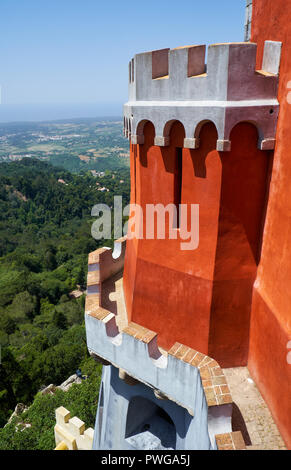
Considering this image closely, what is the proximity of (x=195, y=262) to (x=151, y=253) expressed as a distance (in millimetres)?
1211

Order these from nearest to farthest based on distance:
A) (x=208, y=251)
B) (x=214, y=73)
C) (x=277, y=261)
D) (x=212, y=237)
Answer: (x=214, y=73)
(x=277, y=261)
(x=212, y=237)
(x=208, y=251)

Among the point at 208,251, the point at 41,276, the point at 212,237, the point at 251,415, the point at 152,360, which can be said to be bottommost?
the point at 41,276

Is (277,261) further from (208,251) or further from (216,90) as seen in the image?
(216,90)

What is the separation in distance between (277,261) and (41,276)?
56.5 metres

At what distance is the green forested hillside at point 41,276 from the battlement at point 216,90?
26.3m

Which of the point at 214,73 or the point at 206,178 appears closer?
the point at 214,73

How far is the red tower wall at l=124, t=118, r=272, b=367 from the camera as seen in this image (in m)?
6.45

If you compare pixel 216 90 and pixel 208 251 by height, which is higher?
pixel 216 90

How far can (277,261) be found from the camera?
6.31 meters

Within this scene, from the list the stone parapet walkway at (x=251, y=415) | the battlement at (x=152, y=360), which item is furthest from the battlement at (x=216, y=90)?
the stone parapet walkway at (x=251, y=415)

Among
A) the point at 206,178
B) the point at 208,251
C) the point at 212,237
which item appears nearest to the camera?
the point at 206,178

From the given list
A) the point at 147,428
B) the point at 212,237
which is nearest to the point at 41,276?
the point at 147,428
